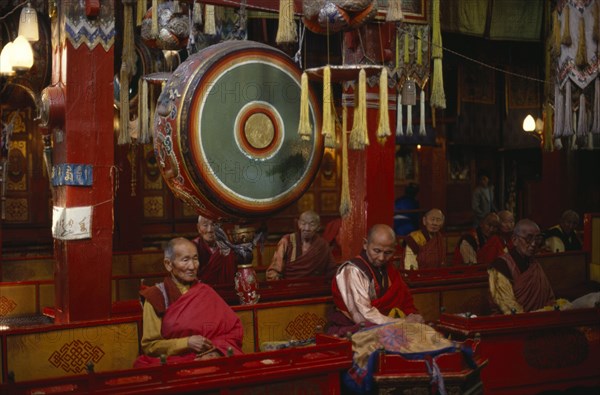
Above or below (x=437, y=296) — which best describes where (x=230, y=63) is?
above

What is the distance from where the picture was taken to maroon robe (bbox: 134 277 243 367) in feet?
14.7

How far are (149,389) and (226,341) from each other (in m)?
0.69

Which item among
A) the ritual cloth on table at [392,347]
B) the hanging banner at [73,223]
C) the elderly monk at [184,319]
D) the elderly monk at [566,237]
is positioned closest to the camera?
the elderly monk at [184,319]

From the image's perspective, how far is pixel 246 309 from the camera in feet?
17.9

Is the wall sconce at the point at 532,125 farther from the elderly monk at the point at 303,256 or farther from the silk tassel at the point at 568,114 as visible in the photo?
the silk tassel at the point at 568,114

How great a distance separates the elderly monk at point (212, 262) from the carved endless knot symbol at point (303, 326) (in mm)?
Answer: 1151

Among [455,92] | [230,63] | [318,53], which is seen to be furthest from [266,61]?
[455,92]

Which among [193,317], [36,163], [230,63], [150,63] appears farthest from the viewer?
[36,163]

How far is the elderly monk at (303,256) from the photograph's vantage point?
24.7 ft

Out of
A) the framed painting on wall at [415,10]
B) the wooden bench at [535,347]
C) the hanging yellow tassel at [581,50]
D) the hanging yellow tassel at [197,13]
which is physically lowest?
the wooden bench at [535,347]

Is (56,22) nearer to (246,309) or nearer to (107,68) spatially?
(107,68)

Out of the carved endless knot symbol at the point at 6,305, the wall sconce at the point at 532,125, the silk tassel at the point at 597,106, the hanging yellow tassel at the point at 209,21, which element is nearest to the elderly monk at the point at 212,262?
the hanging yellow tassel at the point at 209,21

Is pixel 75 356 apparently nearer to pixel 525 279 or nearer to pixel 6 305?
pixel 6 305

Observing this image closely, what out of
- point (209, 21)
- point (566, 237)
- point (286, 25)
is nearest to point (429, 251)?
point (566, 237)
